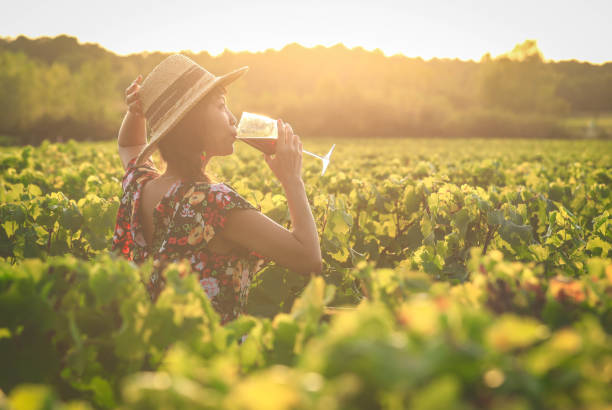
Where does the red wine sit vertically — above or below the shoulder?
above

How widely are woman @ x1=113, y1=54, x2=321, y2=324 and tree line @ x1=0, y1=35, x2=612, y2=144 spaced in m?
30.1

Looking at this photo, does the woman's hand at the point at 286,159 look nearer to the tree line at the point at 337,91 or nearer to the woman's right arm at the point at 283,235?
the woman's right arm at the point at 283,235

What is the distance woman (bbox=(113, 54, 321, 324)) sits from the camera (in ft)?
6.31

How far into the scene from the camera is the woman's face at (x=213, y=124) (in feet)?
7.06

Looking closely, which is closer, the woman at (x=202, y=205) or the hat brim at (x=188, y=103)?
the woman at (x=202, y=205)

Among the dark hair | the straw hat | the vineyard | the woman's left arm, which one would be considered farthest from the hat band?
the vineyard

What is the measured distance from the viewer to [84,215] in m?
3.07

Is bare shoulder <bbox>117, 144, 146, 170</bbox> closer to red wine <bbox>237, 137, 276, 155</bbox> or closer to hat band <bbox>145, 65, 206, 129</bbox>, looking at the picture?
hat band <bbox>145, 65, 206, 129</bbox>

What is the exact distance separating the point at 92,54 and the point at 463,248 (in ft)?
286

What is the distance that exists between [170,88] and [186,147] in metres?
0.36

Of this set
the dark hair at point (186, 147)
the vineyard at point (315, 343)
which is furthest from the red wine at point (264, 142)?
the vineyard at point (315, 343)

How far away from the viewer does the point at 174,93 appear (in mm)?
2244

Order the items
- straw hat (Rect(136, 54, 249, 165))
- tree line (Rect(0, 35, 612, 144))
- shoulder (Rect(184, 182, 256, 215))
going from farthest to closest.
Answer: tree line (Rect(0, 35, 612, 144)) < straw hat (Rect(136, 54, 249, 165)) < shoulder (Rect(184, 182, 256, 215))

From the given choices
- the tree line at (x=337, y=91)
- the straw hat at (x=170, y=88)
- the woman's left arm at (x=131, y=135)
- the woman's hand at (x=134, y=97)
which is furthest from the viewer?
the tree line at (x=337, y=91)
